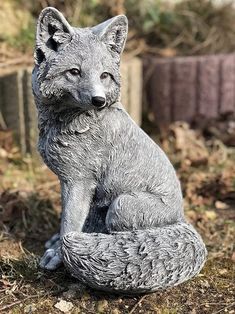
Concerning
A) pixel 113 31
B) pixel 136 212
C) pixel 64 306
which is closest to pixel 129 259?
pixel 136 212

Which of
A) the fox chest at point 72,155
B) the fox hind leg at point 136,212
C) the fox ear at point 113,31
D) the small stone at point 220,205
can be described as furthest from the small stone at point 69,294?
Answer: the small stone at point 220,205

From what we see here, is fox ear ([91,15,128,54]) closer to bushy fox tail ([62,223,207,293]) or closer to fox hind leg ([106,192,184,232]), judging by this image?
fox hind leg ([106,192,184,232])

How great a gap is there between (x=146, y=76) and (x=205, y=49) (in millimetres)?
752

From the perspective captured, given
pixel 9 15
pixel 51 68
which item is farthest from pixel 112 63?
pixel 9 15

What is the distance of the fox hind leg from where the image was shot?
7.48ft

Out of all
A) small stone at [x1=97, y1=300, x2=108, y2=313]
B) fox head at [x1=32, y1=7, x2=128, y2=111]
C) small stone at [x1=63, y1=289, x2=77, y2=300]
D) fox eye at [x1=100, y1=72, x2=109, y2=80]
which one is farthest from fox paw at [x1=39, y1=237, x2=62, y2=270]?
fox eye at [x1=100, y1=72, x2=109, y2=80]

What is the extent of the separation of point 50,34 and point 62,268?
1.14 m

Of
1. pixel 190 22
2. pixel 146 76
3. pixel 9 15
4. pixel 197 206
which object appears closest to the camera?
pixel 197 206

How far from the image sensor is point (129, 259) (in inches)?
84.1

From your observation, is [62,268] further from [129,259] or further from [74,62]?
[74,62]

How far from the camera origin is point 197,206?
3.35m

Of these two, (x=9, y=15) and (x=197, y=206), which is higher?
(x=9, y=15)

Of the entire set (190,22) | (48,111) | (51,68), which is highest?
(190,22)

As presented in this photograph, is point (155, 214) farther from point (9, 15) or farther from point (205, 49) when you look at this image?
point (205, 49)
